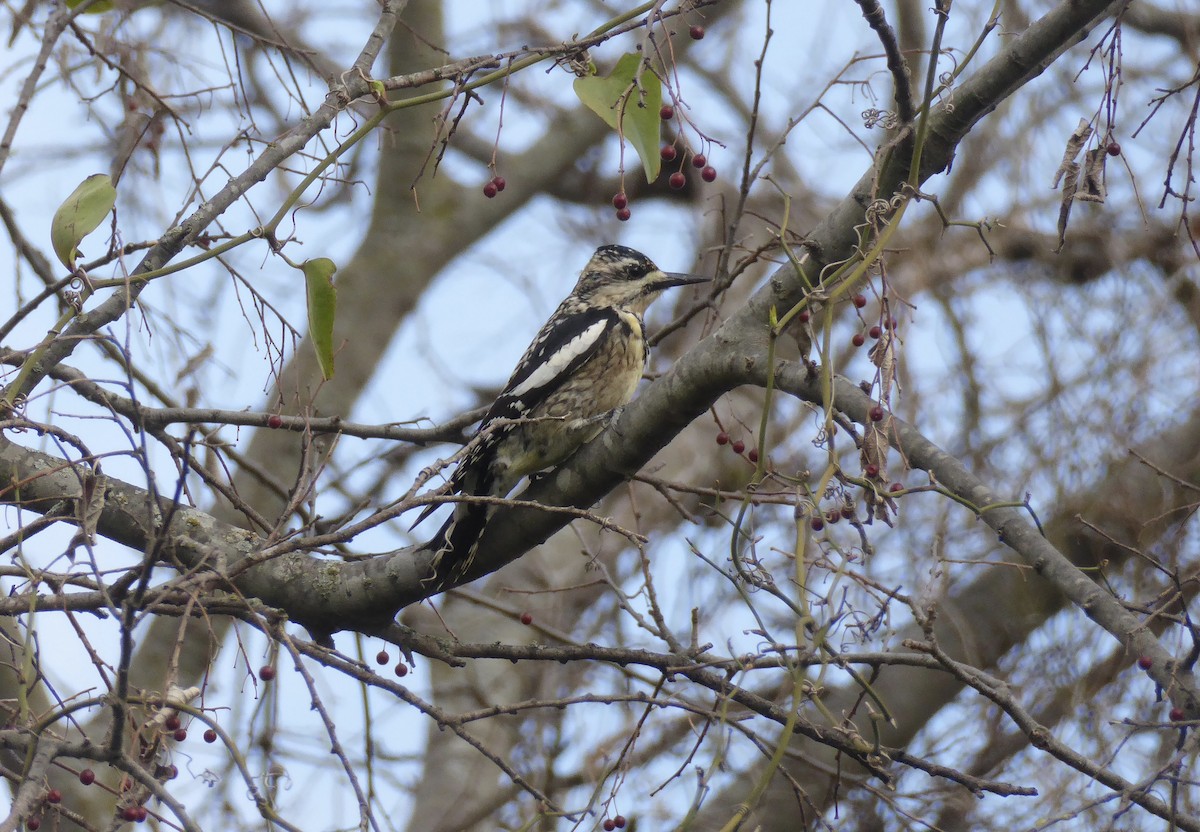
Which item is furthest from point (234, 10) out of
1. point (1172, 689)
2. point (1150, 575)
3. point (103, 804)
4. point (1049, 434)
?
point (1172, 689)

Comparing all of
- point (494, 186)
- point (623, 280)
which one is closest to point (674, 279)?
point (623, 280)

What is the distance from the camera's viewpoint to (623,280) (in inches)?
222

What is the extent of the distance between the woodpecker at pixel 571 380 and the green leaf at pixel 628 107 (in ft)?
4.35

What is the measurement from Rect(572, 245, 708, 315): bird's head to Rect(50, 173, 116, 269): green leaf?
2.86 meters


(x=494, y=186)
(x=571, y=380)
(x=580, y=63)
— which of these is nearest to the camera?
(x=580, y=63)

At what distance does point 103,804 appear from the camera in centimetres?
605

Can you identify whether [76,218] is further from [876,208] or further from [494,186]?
[876,208]

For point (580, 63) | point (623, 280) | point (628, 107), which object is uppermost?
point (623, 280)

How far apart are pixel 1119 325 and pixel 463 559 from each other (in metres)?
4.47

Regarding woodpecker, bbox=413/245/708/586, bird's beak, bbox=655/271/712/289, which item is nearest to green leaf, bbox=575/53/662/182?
woodpecker, bbox=413/245/708/586

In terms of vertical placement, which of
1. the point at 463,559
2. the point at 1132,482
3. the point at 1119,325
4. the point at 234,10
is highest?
the point at 234,10

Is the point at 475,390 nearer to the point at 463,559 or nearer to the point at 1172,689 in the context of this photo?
the point at 463,559

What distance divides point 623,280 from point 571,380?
3.03 ft

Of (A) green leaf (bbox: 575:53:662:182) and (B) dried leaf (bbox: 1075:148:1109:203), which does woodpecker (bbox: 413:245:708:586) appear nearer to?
(A) green leaf (bbox: 575:53:662:182)
